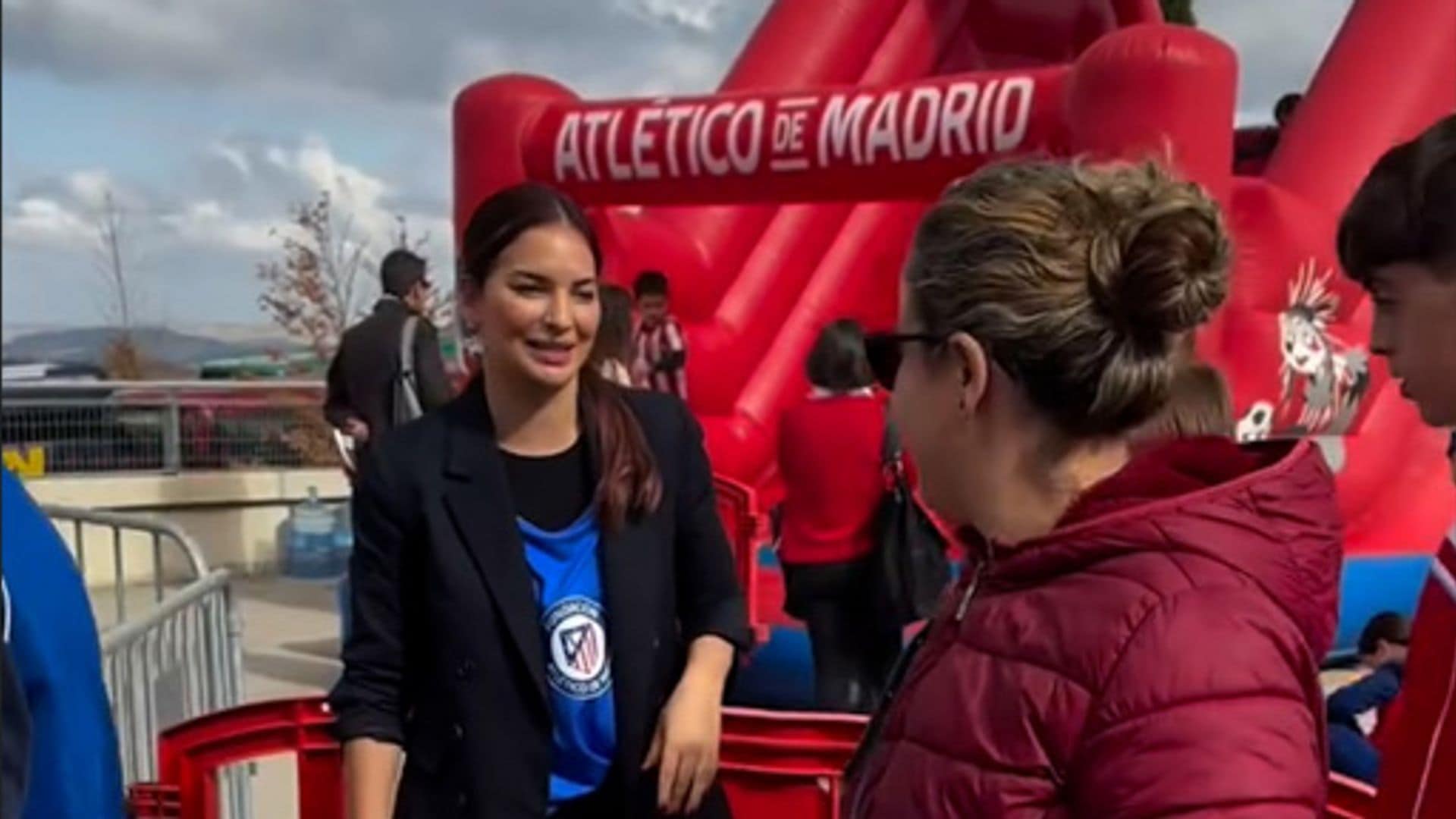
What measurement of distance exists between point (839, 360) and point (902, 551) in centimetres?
57

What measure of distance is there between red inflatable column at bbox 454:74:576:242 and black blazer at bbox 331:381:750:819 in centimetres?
539

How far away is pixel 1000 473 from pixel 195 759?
7.53 feet

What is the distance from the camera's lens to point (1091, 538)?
1.21m

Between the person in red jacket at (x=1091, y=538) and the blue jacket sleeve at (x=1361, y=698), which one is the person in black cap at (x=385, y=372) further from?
the person in red jacket at (x=1091, y=538)

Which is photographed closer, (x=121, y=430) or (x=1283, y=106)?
(x=1283, y=106)

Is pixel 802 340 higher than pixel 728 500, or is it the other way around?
pixel 802 340

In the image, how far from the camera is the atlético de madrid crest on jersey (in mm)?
2064

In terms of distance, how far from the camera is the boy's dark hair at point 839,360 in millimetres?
5059

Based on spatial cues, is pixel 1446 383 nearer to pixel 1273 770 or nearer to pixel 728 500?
pixel 1273 770

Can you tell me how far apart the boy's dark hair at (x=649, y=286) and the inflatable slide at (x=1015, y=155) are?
0.34 m

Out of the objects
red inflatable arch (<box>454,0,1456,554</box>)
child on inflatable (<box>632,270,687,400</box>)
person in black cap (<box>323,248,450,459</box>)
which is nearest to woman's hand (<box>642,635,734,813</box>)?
red inflatable arch (<box>454,0,1456,554</box>)

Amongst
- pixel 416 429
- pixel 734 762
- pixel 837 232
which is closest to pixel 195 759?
pixel 734 762

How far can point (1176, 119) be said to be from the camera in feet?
19.2

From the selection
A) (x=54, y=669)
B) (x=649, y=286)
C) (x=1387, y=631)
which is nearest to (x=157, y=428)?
(x=649, y=286)
